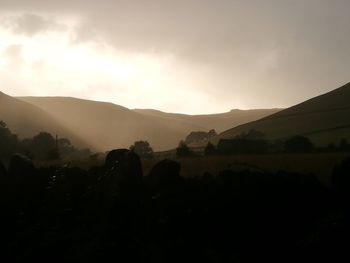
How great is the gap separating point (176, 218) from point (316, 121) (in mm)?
83162

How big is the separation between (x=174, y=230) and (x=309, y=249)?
6972mm

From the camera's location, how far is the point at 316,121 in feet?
350

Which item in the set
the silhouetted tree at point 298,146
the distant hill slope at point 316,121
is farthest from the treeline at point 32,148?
the distant hill slope at point 316,121

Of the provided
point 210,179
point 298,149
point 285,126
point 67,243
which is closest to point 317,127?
point 285,126

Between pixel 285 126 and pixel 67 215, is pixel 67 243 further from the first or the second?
pixel 285 126

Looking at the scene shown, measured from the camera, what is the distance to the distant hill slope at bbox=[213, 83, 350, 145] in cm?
9228

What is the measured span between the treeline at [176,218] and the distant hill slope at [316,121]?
50.1m

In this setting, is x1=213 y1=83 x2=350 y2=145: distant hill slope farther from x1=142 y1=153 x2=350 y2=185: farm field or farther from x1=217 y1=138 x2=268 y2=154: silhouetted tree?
x1=142 y1=153 x2=350 y2=185: farm field

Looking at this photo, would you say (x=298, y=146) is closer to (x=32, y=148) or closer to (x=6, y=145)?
(x=6, y=145)

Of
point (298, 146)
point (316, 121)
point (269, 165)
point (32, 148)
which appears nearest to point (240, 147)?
point (298, 146)

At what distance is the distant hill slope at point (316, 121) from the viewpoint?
9228 cm

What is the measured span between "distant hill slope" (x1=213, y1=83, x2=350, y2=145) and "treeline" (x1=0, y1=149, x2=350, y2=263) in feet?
165

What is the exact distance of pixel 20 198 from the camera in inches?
1299

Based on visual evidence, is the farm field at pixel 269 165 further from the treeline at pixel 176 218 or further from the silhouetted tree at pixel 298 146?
the silhouetted tree at pixel 298 146
